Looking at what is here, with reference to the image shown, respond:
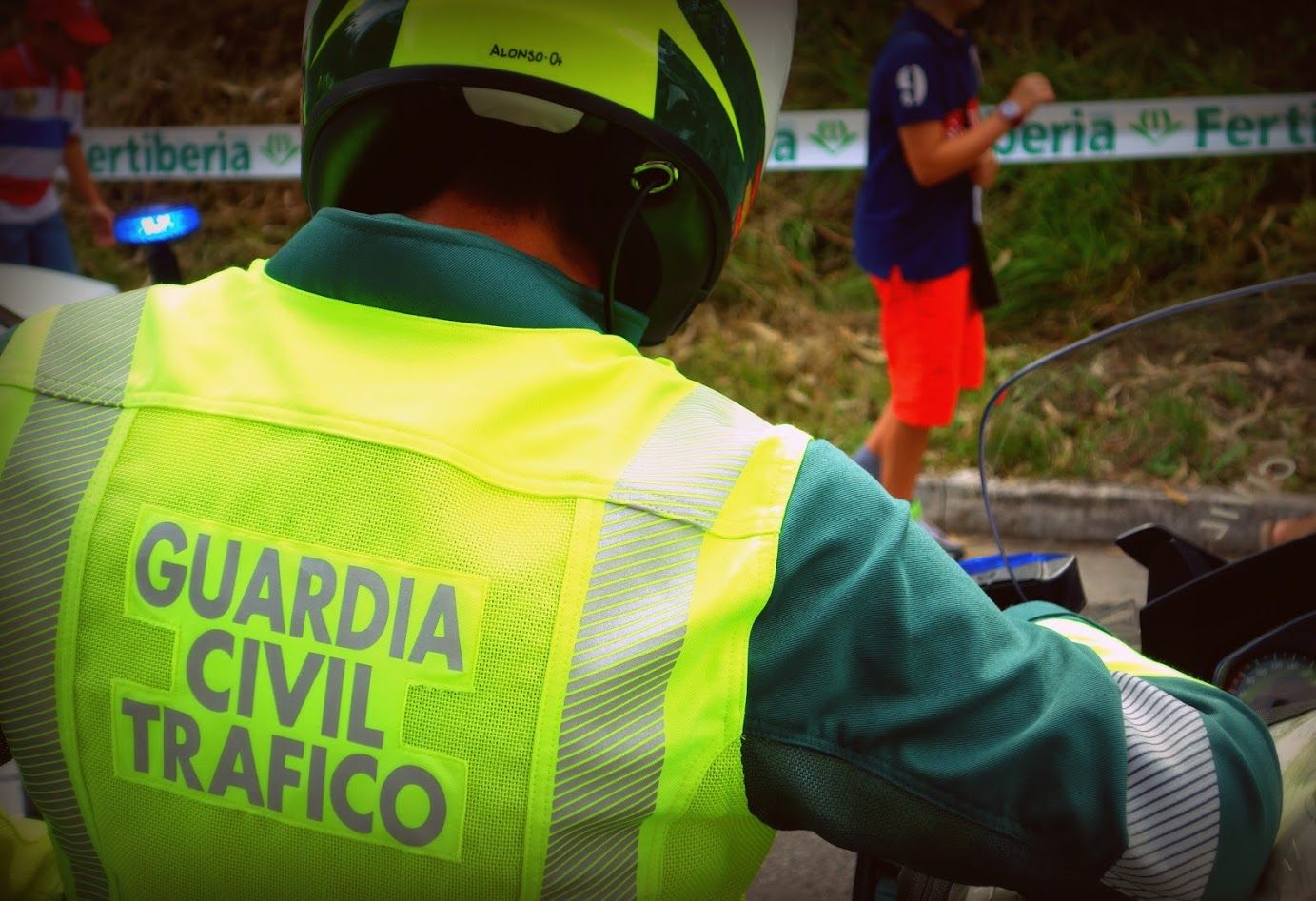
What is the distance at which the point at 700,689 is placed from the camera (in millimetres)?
1033

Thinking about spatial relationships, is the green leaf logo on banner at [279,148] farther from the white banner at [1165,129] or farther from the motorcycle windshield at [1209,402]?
the motorcycle windshield at [1209,402]

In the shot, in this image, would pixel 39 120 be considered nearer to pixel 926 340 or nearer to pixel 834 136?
pixel 834 136

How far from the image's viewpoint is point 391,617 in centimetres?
105

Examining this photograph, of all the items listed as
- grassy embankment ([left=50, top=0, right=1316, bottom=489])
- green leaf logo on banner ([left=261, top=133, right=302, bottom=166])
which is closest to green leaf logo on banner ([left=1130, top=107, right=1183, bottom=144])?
grassy embankment ([left=50, top=0, right=1316, bottom=489])

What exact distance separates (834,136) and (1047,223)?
4.16 feet

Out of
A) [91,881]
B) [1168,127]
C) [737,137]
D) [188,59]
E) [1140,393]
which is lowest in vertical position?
[91,881]

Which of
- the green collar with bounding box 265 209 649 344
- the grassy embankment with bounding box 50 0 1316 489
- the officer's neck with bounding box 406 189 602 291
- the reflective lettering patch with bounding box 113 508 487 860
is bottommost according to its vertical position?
the reflective lettering patch with bounding box 113 508 487 860

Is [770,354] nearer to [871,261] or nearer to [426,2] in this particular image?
[871,261]

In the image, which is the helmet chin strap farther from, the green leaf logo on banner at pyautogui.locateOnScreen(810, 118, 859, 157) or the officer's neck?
the green leaf logo on banner at pyautogui.locateOnScreen(810, 118, 859, 157)

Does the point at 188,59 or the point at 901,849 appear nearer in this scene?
the point at 901,849

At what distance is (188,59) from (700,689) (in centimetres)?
867

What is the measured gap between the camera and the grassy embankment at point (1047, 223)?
6.43 meters

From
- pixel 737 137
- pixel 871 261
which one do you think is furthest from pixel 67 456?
pixel 871 261

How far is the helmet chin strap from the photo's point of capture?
1310 millimetres
